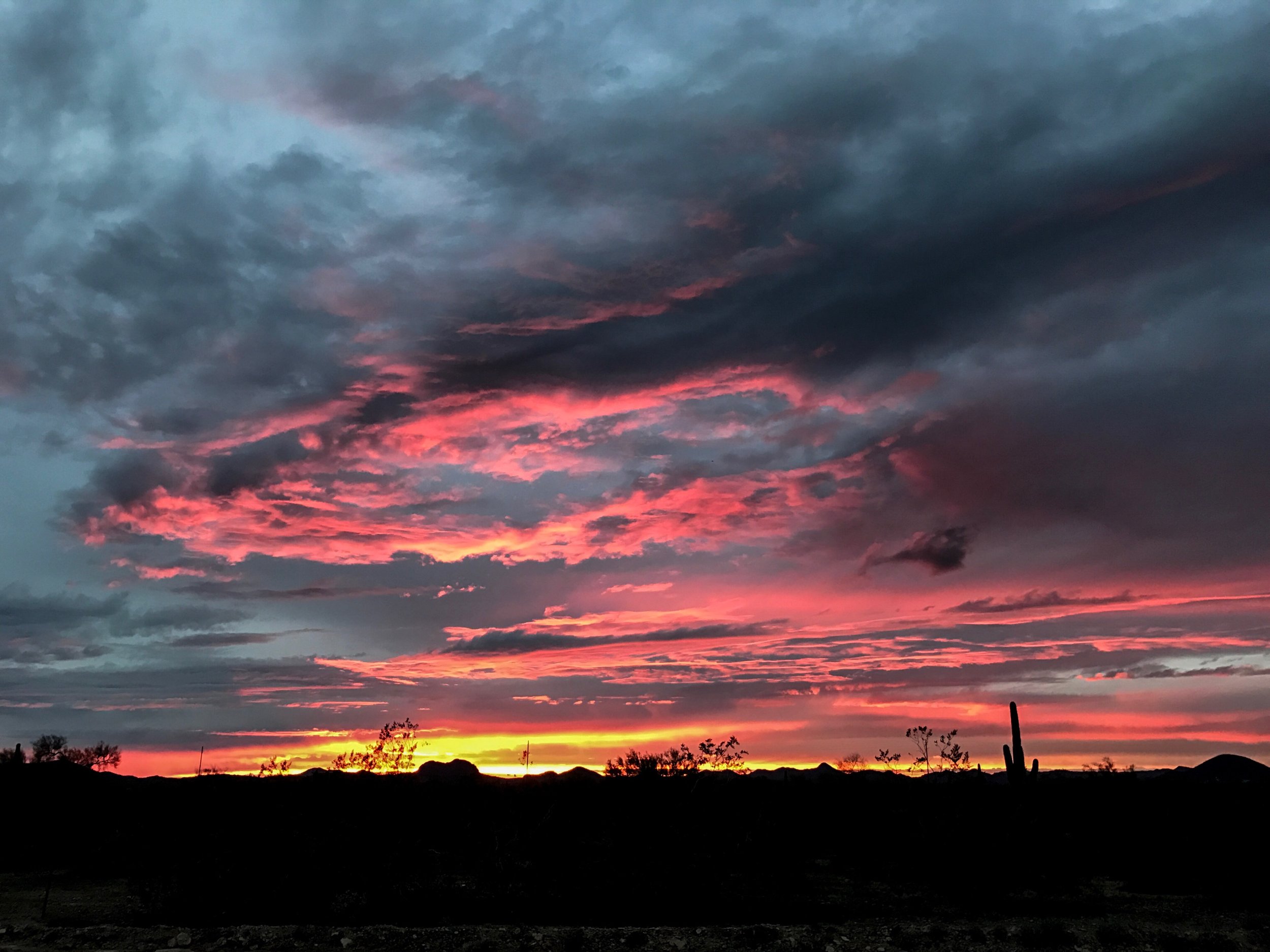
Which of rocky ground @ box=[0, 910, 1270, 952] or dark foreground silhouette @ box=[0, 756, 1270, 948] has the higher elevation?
dark foreground silhouette @ box=[0, 756, 1270, 948]

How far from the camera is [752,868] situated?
28984mm

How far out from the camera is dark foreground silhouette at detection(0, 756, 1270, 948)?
2341cm

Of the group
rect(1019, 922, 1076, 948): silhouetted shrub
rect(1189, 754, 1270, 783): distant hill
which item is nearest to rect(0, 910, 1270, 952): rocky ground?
rect(1019, 922, 1076, 948): silhouetted shrub

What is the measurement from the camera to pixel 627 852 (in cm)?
2881

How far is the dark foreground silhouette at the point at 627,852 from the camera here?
2341 cm

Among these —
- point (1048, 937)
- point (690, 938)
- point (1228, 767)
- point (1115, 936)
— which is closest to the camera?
point (1048, 937)

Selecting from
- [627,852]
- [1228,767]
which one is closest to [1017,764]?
[627,852]

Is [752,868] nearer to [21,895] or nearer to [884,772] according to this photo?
[21,895]

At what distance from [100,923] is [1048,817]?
31.8m

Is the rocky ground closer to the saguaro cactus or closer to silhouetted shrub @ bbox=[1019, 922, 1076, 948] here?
silhouetted shrub @ bbox=[1019, 922, 1076, 948]

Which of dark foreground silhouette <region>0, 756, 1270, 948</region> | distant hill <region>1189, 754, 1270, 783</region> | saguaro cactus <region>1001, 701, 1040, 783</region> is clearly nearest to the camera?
dark foreground silhouette <region>0, 756, 1270, 948</region>

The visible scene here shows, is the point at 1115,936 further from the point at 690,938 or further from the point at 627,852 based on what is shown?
the point at 627,852

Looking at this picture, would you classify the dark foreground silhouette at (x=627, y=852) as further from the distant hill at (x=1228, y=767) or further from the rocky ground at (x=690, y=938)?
the distant hill at (x=1228, y=767)

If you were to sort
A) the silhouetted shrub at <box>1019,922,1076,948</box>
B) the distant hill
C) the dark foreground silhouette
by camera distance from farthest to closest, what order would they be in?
the distant hill < the dark foreground silhouette < the silhouetted shrub at <box>1019,922,1076,948</box>
